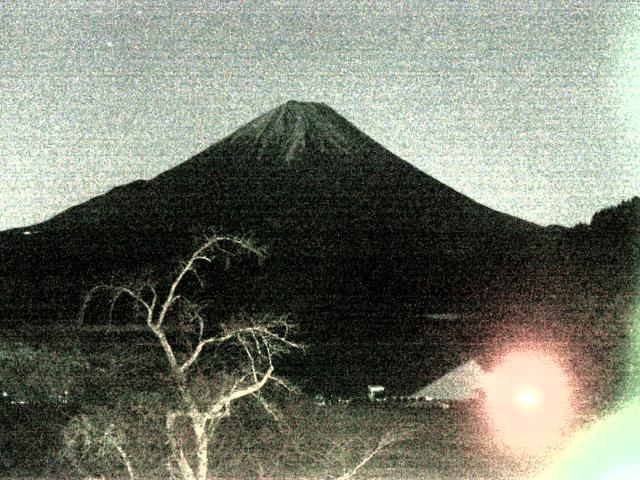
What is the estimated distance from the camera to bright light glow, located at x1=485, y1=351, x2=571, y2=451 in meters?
12.5

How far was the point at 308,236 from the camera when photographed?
54.1 metres

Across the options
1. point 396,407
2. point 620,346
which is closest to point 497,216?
point 620,346

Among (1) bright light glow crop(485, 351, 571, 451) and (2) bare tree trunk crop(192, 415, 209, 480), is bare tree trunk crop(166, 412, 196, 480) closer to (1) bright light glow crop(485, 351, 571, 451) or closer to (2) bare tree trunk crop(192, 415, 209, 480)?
(2) bare tree trunk crop(192, 415, 209, 480)

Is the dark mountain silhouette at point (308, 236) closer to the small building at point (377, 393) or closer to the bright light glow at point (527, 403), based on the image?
the small building at point (377, 393)

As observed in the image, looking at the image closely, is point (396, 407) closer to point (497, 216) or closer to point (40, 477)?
point (40, 477)

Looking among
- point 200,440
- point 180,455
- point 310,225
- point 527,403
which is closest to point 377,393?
point 527,403

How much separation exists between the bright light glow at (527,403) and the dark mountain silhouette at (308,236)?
4.70m

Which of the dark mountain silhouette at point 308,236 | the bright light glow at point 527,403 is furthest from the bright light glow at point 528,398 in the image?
the dark mountain silhouette at point 308,236

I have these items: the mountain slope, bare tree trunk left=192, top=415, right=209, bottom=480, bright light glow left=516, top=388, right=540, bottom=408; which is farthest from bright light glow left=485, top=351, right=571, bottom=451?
bare tree trunk left=192, top=415, right=209, bottom=480

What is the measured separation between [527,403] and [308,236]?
40506 mm

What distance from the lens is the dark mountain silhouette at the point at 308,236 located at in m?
36.6

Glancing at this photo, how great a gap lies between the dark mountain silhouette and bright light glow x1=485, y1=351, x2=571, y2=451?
15.4ft

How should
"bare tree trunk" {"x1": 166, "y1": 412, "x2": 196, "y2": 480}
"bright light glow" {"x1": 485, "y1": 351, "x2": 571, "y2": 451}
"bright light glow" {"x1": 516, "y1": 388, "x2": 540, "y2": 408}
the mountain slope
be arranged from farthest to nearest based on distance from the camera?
the mountain slope, "bright light glow" {"x1": 516, "y1": 388, "x2": 540, "y2": 408}, "bright light glow" {"x1": 485, "y1": 351, "x2": 571, "y2": 451}, "bare tree trunk" {"x1": 166, "y1": 412, "x2": 196, "y2": 480}

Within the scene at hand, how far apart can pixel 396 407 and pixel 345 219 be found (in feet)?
154
